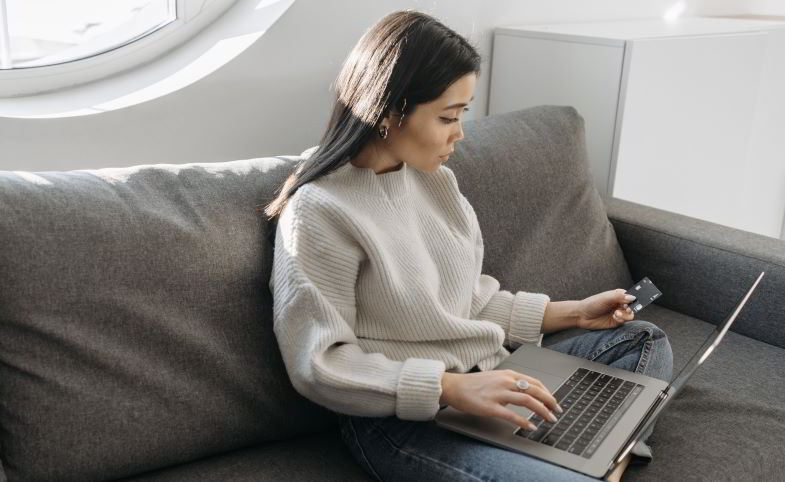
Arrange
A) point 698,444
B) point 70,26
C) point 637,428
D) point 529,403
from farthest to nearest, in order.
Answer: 1. point 70,26
2. point 698,444
3. point 637,428
4. point 529,403

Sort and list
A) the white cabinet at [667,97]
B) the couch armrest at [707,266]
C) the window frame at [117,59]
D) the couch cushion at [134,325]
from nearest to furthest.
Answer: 1. the couch cushion at [134,325]
2. the window frame at [117,59]
3. the couch armrest at [707,266]
4. the white cabinet at [667,97]

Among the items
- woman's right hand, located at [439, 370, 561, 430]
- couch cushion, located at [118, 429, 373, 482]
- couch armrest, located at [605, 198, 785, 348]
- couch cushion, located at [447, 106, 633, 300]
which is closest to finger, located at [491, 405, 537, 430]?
woman's right hand, located at [439, 370, 561, 430]

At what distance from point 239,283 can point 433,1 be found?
1037 millimetres

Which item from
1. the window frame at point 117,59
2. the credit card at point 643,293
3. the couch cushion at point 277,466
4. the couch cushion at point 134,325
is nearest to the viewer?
the couch cushion at point 134,325

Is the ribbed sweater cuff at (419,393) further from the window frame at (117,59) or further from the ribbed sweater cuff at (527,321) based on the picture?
the window frame at (117,59)

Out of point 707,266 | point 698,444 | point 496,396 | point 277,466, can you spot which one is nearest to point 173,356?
point 277,466

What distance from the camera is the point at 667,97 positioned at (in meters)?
2.24

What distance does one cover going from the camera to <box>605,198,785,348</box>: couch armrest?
71.5 inches

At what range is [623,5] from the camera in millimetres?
2625

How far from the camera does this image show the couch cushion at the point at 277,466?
4.21 feet

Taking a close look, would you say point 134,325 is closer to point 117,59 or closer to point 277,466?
point 277,466

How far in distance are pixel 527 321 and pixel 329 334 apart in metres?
0.46

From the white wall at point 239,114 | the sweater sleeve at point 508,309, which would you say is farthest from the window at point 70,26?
the sweater sleeve at point 508,309

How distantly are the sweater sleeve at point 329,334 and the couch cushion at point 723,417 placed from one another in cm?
39
